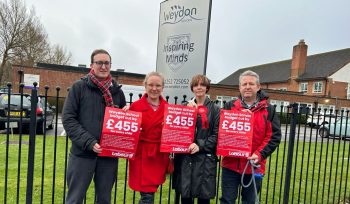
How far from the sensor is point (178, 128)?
10.6 ft

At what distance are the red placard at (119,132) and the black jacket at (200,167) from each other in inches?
23.6

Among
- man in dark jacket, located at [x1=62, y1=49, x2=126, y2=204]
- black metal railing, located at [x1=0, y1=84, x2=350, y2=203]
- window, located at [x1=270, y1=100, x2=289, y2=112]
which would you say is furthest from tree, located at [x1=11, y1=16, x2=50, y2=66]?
man in dark jacket, located at [x1=62, y1=49, x2=126, y2=204]

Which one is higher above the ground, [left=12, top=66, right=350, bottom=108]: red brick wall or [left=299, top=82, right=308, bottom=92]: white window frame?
[left=299, top=82, right=308, bottom=92]: white window frame

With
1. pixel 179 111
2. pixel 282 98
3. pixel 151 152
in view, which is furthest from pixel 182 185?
pixel 282 98

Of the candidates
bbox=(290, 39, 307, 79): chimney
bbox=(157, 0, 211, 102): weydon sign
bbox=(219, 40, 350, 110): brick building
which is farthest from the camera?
bbox=(290, 39, 307, 79): chimney

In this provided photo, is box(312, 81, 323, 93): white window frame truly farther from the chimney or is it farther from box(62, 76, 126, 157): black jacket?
box(62, 76, 126, 157): black jacket

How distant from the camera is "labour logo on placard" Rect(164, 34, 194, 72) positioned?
17.4 feet

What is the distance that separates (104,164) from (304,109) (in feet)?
9.69

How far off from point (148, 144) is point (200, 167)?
588mm

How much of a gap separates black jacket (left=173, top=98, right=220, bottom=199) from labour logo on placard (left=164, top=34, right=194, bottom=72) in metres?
2.09

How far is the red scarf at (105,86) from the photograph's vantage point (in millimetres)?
3059

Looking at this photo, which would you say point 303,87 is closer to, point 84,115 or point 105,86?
point 105,86

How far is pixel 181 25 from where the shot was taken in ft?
17.8

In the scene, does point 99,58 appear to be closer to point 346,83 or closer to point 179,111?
point 179,111
